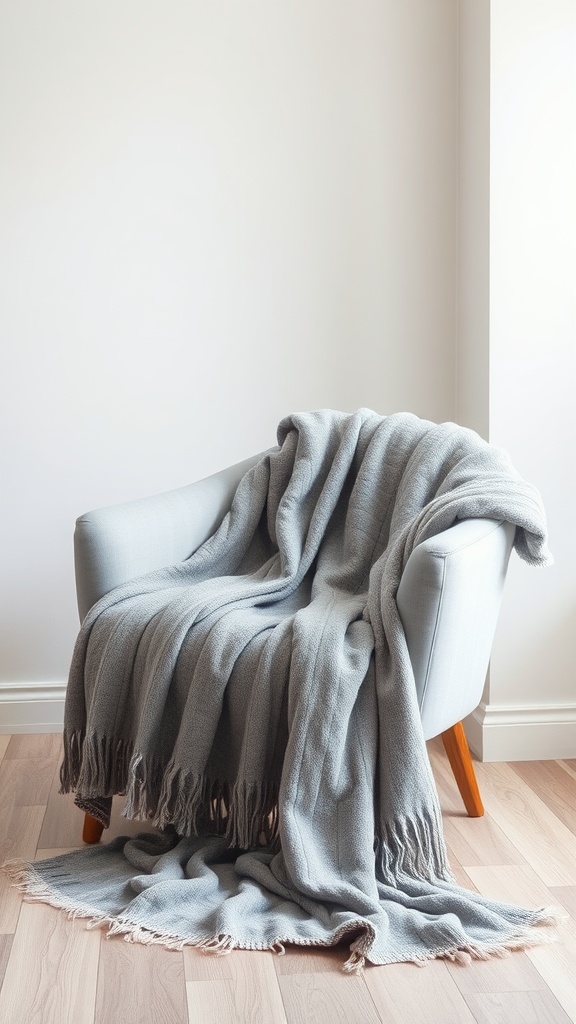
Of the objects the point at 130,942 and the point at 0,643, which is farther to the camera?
the point at 0,643

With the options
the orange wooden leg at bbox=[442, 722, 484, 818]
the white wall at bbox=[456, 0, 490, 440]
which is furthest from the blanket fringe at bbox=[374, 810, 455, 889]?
the white wall at bbox=[456, 0, 490, 440]

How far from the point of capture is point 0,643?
2703 millimetres

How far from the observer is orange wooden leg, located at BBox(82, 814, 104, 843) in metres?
1.94

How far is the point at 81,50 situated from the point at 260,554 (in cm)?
138

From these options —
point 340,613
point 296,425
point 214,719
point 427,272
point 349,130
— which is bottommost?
point 214,719

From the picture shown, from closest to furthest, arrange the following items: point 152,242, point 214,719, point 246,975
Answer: point 246,975
point 214,719
point 152,242

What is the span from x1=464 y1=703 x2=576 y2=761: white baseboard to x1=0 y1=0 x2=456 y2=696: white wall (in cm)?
84

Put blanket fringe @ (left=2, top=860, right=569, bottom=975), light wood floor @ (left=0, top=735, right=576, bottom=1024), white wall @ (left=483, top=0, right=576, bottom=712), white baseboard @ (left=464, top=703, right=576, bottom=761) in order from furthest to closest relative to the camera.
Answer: white baseboard @ (left=464, top=703, right=576, bottom=761) < white wall @ (left=483, top=0, right=576, bottom=712) < blanket fringe @ (left=2, top=860, right=569, bottom=975) < light wood floor @ (left=0, top=735, right=576, bottom=1024)

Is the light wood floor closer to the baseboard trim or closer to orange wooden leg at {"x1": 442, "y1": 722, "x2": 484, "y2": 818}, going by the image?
orange wooden leg at {"x1": 442, "y1": 722, "x2": 484, "y2": 818}

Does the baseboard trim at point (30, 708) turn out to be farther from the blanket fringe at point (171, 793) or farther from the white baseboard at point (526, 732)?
the white baseboard at point (526, 732)

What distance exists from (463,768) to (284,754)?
53cm

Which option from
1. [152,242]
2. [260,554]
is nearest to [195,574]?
[260,554]

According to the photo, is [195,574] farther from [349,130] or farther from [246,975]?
[349,130]

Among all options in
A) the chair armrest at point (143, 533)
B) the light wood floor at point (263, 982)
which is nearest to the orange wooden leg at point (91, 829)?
the light wood floor at point (263, 982)
